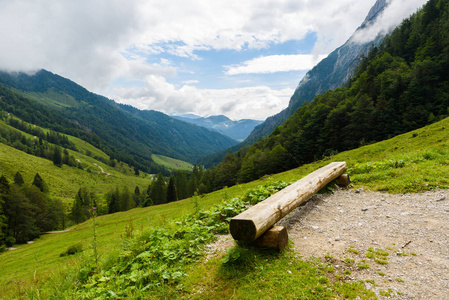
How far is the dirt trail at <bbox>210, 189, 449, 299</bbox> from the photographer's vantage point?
3891mm

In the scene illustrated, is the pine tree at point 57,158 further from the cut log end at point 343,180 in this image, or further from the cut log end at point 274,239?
the cut log end at point 274,239

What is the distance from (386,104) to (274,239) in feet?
219

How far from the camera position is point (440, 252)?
4.71m

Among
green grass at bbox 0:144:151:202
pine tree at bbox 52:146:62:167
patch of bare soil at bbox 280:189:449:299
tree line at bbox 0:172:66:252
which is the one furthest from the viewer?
pine tree at bbox 52:146:62:167

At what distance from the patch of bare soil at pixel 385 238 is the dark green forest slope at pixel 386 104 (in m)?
31.1

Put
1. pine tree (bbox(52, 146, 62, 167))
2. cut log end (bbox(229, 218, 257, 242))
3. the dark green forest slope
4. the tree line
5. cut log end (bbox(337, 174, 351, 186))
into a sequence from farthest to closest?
pine tree (bbox(52, 146, 62, 167)) < the tree line < the dark green forest slope < cut log end (bbox(337, 174, 351, 186)) < cut log end (bbox(229, 218, 257, 242))

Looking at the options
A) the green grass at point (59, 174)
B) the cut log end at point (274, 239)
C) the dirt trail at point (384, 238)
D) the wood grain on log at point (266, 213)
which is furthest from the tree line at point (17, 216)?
the dirt trail at point (384, 238)

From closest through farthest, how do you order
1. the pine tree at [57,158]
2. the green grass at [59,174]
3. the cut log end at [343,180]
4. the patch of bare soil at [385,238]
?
the patch of bare soil at [385,238], the cut log end at [343,180], the green grass at [59,174], the pine tree at [57,158]

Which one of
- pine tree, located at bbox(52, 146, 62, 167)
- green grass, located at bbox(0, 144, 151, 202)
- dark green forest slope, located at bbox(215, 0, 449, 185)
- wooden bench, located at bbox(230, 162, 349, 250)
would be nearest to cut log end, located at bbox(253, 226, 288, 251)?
wooden bench, located at bbox(230, 162, 349, 250)

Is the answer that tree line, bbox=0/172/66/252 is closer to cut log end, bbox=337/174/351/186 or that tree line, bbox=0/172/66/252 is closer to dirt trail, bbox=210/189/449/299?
dirt trail, bbox=210/189/449/299

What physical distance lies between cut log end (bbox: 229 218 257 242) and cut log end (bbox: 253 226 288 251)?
20.0 inches

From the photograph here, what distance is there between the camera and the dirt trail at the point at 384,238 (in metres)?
3.89

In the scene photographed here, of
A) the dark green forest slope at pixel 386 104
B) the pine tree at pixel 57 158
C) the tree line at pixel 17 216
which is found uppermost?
the pine tree at pixel 57 158

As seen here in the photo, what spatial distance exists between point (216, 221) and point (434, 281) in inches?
233
